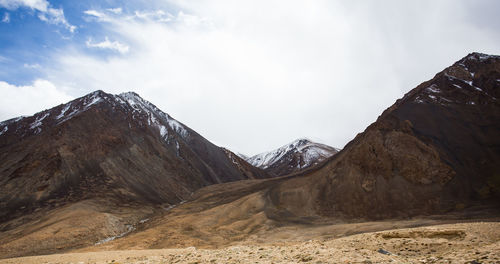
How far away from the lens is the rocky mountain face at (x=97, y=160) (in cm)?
4547

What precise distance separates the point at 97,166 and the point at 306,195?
130 ft

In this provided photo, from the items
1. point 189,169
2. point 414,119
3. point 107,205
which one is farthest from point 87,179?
point 414,119

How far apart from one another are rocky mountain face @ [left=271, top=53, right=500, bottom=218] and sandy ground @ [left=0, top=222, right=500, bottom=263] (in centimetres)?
2000

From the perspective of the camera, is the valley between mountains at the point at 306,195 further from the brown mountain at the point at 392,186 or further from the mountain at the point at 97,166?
the mountain at the point at 97,166

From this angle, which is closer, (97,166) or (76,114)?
(97,166)

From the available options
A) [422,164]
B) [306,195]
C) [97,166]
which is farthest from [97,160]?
[422,164]

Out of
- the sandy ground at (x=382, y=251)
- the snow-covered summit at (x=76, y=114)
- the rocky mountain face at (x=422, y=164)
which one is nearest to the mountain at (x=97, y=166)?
the snow-covered summit at (x=76, y=114)

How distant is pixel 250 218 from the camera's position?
35438mm

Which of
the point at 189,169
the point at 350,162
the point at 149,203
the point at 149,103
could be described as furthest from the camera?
the point at 149,103

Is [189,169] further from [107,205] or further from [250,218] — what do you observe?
[250,218]

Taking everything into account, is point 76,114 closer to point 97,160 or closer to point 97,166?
point 97,160

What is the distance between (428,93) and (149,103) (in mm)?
90802

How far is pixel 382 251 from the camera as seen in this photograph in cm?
1034

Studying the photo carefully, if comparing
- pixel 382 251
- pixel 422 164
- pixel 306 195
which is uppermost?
pixel 422 164
